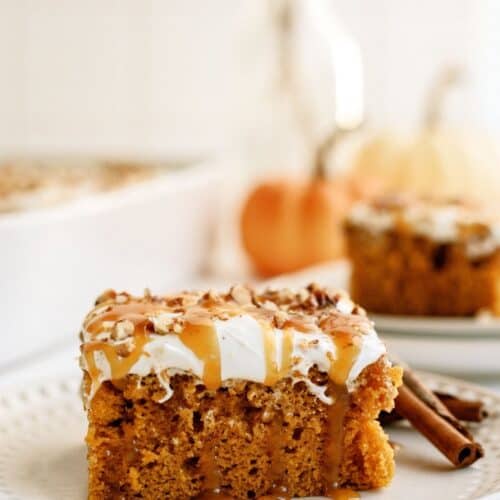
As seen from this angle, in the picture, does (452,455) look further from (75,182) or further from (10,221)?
(75,182)

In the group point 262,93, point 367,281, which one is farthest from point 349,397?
point 262,93

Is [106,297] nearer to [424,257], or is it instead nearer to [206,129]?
[424,257]

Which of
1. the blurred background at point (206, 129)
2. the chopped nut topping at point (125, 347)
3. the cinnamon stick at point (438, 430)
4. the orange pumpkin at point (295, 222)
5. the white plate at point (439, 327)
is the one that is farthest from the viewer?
the orange pumpkin at point (295, 222)

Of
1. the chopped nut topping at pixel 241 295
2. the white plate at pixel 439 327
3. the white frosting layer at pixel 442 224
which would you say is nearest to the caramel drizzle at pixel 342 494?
the chopped nut topping at pixel 241 295

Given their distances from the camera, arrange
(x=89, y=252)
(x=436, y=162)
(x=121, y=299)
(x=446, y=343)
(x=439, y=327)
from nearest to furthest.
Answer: (x=121, y=299), (x=446, y=343), (x=439, y=327), (x=89, y=252), (x=436, y=162)

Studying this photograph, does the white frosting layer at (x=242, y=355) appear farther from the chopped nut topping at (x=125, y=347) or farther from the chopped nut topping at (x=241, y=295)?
the chopped nut topping at (x=241, y=295)

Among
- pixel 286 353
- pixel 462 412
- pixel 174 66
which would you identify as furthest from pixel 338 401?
pixel 174 66
